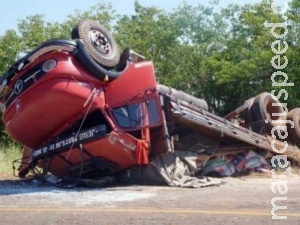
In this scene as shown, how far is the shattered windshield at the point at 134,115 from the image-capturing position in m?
9.93

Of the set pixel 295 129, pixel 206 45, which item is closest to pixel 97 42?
pixel 295 129

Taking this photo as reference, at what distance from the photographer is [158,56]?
1105 inches

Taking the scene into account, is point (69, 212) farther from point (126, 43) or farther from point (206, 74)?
point (126, 43)

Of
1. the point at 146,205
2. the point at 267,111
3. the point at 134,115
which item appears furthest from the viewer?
the point at 267,111

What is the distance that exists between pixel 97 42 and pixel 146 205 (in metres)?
3.94

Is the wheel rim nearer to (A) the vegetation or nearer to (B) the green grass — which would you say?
(B) the green grass

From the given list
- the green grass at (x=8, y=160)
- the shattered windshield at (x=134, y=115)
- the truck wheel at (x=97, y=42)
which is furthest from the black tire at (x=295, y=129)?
the green grass at (x=8, y=160)

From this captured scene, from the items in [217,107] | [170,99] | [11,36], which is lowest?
[217,107]

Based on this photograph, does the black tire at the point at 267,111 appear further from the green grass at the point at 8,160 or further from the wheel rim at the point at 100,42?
the green grass at the point at 8,160

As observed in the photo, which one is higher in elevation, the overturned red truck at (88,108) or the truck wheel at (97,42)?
the truck wheel at (97,42)

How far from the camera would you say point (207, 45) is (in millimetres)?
27516

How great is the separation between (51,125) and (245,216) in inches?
193

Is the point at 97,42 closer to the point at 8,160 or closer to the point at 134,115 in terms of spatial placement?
the point at 134,115

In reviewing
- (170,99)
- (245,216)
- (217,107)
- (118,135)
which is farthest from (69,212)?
(217,107)
